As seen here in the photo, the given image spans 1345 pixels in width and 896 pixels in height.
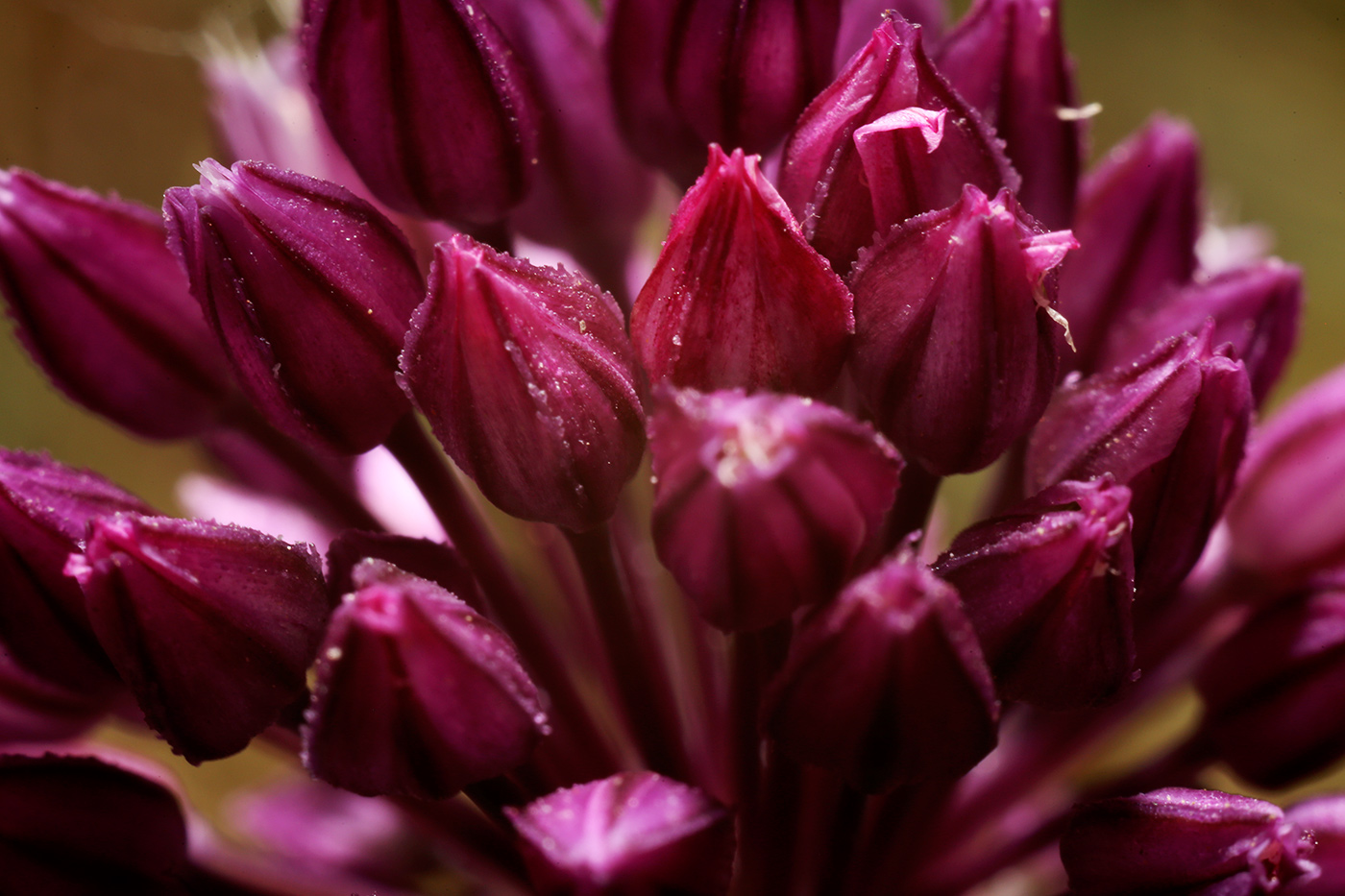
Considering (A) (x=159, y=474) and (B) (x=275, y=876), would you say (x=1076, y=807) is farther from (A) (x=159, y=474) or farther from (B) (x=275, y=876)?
(A) (x=159, y=474)

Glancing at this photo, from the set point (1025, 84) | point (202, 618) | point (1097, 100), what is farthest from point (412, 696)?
point (1097, 100)

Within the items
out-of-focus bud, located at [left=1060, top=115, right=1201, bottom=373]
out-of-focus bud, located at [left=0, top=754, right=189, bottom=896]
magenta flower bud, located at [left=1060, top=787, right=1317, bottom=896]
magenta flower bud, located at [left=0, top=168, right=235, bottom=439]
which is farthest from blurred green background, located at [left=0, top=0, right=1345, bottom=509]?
magenta flower bud, located at [left=1060, top=787, right=1317, bottom=896]

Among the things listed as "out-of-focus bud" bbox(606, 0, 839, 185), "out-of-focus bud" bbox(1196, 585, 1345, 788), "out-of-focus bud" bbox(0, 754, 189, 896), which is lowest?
"out-of-focus bud" bbox(1196, 585, 1345, 788)

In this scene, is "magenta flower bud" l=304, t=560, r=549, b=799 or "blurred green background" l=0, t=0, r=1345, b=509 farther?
"blurred green background" l=0, t=0, r=1345, b=509

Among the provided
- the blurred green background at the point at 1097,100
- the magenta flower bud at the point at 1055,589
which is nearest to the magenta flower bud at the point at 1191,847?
the magenta flower bud at the point at 1055,589

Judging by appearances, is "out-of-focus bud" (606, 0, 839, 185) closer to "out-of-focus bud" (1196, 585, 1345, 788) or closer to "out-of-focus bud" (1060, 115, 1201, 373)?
"out-of-focus bud" (1060, 115, 1201, 373)

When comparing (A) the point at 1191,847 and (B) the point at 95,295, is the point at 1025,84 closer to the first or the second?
(A) the point at 1191,847

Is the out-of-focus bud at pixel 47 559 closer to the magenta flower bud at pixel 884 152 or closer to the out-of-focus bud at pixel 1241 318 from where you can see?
the magenta flower bud at pixel 884 152
